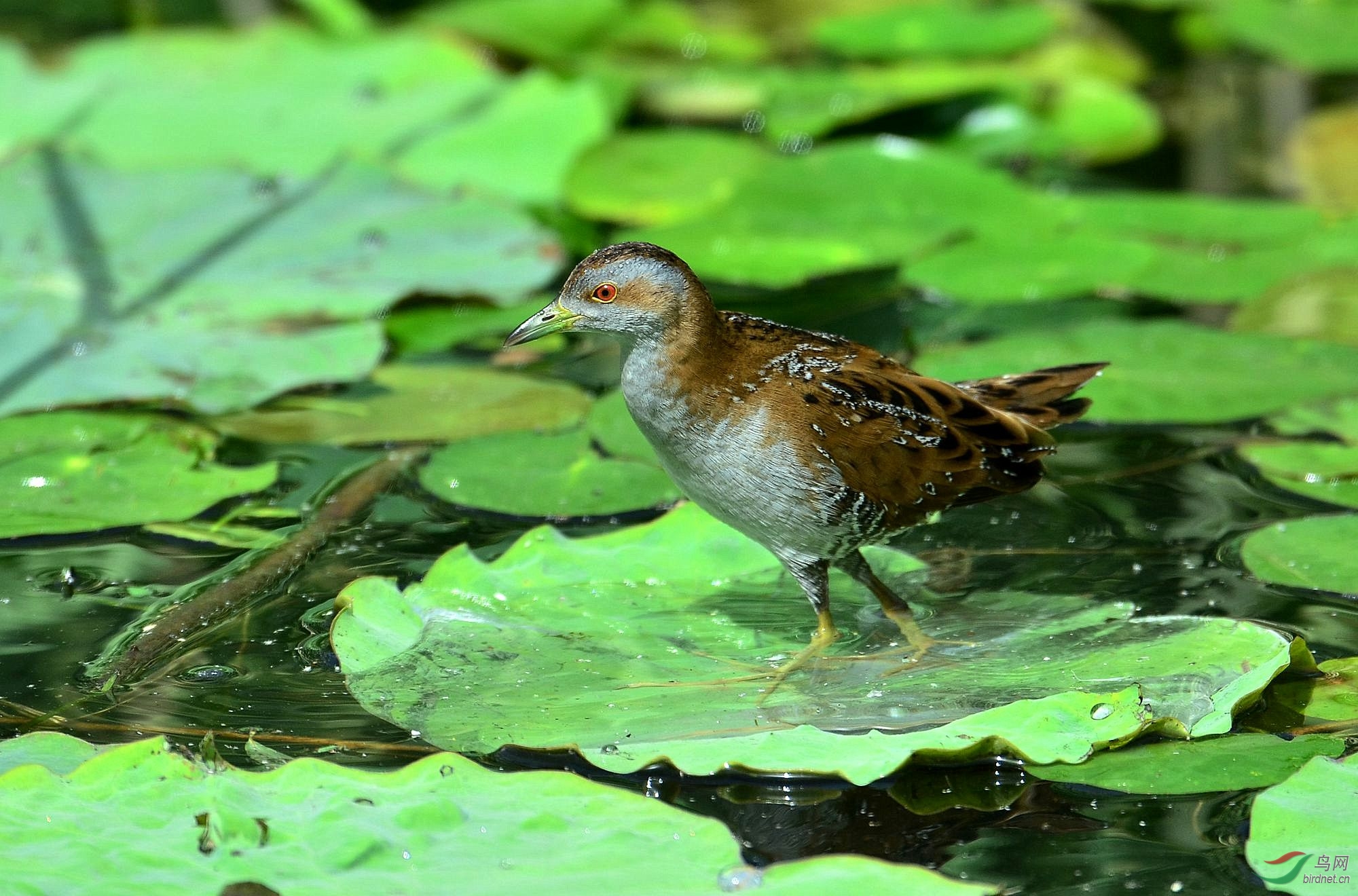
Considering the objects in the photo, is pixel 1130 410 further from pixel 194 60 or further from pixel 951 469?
pixel 194 60

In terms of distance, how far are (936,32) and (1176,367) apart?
4.48 meters

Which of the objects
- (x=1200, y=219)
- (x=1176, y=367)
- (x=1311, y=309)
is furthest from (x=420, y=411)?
(x=1200, y=219)

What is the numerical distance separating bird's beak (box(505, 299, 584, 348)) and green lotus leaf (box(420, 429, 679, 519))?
90 cm

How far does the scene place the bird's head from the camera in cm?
360

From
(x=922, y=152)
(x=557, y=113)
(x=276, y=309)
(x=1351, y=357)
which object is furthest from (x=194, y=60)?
(x=1351, y=357)

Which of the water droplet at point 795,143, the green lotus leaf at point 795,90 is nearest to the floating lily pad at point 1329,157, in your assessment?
the green lotus leaf at point 795,90

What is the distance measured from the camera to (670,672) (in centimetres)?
353

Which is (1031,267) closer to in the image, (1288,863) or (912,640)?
(912,640)

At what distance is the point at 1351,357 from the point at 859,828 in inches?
128

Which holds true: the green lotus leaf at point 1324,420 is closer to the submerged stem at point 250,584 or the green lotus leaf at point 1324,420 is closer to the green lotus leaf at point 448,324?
the green lotus leaf at point 448,324

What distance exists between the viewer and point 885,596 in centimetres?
390

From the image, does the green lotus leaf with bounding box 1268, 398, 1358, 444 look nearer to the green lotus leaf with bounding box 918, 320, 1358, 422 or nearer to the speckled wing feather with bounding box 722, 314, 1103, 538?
the green lotus leaf with bounding box 918, 320, 1358, 422

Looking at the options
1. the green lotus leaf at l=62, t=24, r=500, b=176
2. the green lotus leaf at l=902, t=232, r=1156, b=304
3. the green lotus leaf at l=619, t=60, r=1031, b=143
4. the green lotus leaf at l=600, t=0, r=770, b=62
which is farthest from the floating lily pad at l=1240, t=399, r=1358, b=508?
the green lotus leaf at l=600, t=0, r=770, b=62

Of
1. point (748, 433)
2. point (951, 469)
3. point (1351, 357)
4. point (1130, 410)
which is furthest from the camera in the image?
point (1351, 357)
